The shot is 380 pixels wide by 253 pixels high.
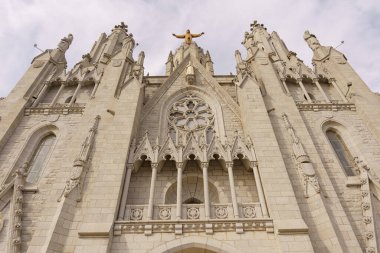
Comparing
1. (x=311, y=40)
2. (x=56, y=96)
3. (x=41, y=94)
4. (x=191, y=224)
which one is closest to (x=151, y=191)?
(x=191, y=224)

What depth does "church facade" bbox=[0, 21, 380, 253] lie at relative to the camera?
952cm

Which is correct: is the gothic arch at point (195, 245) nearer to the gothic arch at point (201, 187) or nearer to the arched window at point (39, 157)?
the gothic arch at point (201, 187)

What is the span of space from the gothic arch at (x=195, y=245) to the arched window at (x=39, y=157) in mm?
6900

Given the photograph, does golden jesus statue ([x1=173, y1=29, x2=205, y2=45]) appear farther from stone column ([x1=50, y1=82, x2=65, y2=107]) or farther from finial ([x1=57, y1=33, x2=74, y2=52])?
stone column ([x1=50, y1=82, x2=65, y2=107])

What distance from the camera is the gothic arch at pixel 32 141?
12805 mm

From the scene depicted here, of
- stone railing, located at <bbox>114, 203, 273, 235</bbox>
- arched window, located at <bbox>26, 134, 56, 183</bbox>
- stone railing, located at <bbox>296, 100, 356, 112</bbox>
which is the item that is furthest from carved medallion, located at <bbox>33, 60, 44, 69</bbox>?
stone railing, located at <bbox>296, 100, 356, 112</bbox>

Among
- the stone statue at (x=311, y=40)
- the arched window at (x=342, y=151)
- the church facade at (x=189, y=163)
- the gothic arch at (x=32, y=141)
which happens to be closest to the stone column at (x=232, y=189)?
the church facade at (x=189, y=163)

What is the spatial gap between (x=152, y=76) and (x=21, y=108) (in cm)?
884

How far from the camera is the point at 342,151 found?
14227mm

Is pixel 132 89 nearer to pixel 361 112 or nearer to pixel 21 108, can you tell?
pixel 21 108

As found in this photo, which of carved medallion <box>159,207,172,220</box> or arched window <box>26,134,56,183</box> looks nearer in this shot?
carved medallion <box>159,207,172,220</box>

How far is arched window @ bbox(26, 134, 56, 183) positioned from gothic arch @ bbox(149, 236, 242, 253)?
690 centimetres

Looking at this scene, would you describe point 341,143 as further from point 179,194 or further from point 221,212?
point 179,194

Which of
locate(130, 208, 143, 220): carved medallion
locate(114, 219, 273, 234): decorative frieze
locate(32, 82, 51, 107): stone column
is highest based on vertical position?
locate(32, 82, 51, 107): stone column
